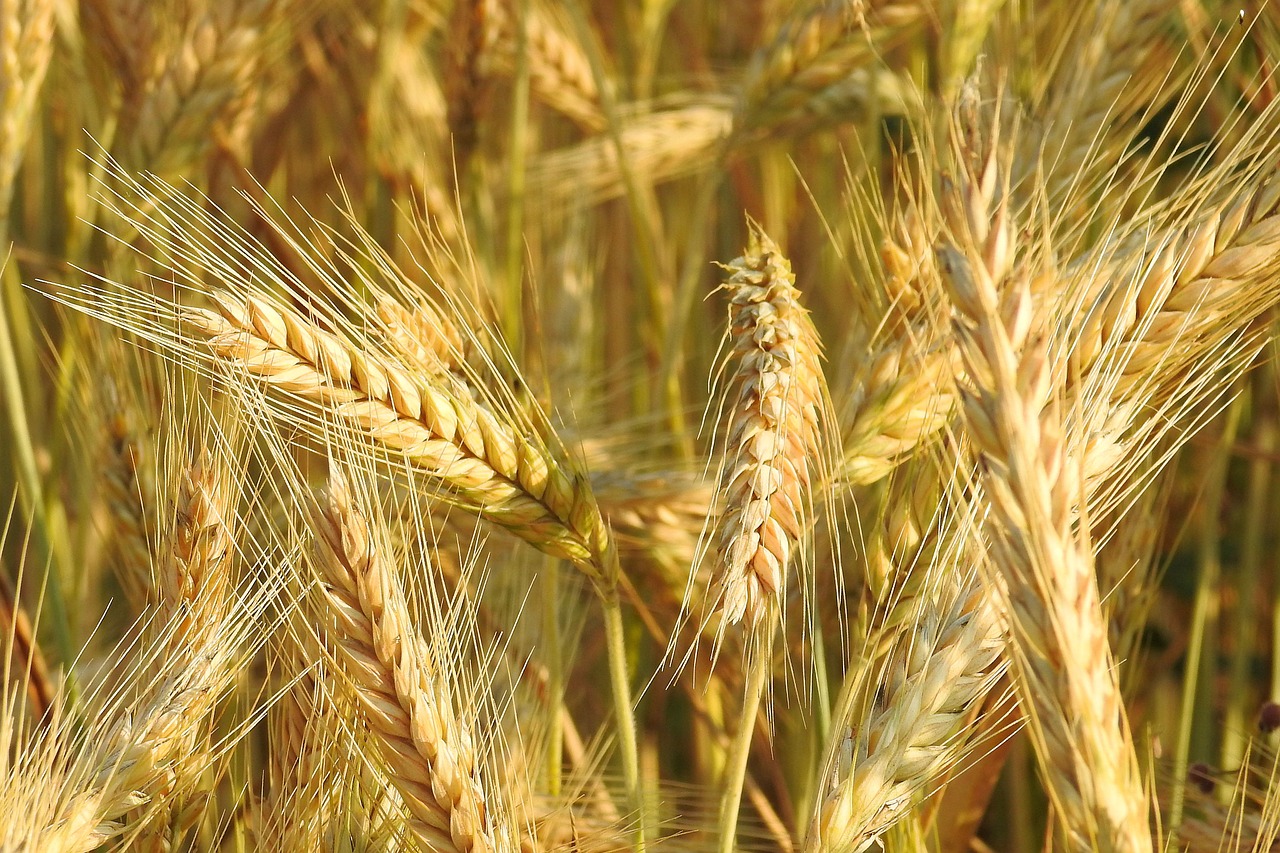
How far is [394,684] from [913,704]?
31 centimetres

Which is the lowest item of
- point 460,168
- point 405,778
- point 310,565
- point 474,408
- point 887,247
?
Answer: point 405,778

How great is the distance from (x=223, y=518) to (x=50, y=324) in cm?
106

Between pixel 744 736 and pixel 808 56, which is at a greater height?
pixel 808 56

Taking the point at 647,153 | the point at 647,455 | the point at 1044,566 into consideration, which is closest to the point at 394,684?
the point at 1044,566

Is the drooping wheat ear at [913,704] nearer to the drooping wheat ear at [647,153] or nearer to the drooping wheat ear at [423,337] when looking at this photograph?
the drooping wheat ear at [423,337]

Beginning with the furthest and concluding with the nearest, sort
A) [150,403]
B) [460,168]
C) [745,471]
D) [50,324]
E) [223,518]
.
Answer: [50,324] → [460,168] → [150,403] → [223,518] → [745,471]

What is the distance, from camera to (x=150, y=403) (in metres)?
1.02

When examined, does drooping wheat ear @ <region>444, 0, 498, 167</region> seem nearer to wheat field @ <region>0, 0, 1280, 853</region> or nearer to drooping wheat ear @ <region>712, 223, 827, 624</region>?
wheat field @ <region>0, 0, 1280, 853</region>

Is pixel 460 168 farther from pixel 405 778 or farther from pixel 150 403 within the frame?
pixel 405 778

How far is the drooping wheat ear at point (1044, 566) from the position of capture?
0.50 metres

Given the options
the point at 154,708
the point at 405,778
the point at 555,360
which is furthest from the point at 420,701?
the point at 555,360

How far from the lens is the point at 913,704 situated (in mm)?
686

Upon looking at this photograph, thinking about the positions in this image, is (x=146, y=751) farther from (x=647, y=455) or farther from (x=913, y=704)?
(x=647, y=455)

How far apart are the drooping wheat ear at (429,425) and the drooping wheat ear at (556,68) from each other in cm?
89
